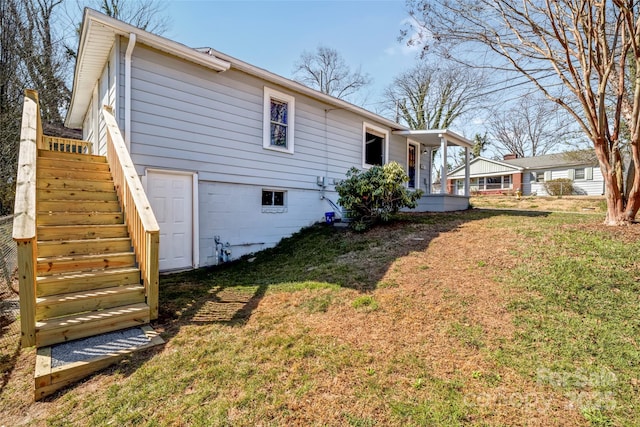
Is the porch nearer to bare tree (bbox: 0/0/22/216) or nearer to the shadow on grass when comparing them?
the shadow on grass

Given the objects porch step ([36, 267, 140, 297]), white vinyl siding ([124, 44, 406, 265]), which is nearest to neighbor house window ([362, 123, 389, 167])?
white vinyl siding ([124, 44, 406, 265])

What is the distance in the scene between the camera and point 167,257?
5852 mm

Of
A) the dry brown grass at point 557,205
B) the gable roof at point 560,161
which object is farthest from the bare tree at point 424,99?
the gable roof at point 560,161

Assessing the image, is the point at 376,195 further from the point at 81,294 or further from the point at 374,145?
the point at 81,294

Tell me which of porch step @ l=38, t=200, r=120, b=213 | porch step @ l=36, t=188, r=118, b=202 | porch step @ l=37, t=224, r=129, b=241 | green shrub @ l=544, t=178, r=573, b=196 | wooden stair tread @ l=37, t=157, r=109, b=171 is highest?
green shrub @ l=544, t=178, r=573, b=196

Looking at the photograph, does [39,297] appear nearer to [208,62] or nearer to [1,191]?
[208,62]

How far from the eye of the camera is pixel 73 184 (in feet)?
15.0

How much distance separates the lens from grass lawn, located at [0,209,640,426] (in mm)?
2209

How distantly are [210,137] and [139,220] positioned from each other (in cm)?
317

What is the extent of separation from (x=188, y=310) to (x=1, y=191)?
9.59m

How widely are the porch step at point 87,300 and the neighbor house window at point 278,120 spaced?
4.57 meters

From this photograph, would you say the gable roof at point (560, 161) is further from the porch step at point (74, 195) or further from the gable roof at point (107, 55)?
the porch step at point (74, 195)

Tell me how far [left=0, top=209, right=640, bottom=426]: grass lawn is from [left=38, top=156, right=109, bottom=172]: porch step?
2314 mm

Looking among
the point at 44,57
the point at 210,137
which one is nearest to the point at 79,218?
the point at 210,137
